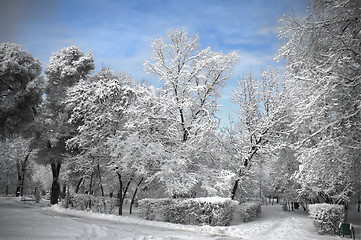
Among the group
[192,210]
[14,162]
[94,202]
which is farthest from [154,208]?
[14,162]

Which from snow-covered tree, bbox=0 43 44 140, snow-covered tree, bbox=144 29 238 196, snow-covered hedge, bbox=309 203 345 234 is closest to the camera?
snow-covered hedge, bbox=309 203 345 234

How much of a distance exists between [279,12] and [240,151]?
11.4 m

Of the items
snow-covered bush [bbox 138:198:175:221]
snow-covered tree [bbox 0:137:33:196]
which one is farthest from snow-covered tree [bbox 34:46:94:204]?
snow-covered tree [bbox 0:137:33:196]

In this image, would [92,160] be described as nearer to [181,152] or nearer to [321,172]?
[181,152]

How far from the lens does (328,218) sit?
12.1m

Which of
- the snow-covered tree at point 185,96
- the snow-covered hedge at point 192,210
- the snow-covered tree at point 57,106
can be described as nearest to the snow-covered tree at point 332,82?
the snow-covered hedge at point 192,210

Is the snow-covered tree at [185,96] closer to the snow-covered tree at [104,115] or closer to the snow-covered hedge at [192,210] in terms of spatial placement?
the snow-covered hedge at [192,210]

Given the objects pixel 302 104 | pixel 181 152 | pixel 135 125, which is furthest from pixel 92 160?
pixel 302 104

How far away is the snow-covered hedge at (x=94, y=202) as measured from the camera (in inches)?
682

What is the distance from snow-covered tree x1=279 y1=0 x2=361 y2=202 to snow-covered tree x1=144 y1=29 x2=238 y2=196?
7733 millimetres

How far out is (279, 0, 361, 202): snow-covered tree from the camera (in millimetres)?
8625

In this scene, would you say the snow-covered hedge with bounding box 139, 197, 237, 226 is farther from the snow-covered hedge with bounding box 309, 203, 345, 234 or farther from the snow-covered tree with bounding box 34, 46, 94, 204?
the snow-covered tree with bounding box 34, 46, 94, 204

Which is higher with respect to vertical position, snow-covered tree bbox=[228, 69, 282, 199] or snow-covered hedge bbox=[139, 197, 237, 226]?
snow-covered tree bbox=[228, 69, 282, 199]

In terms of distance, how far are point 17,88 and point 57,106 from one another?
3598 millimetres
